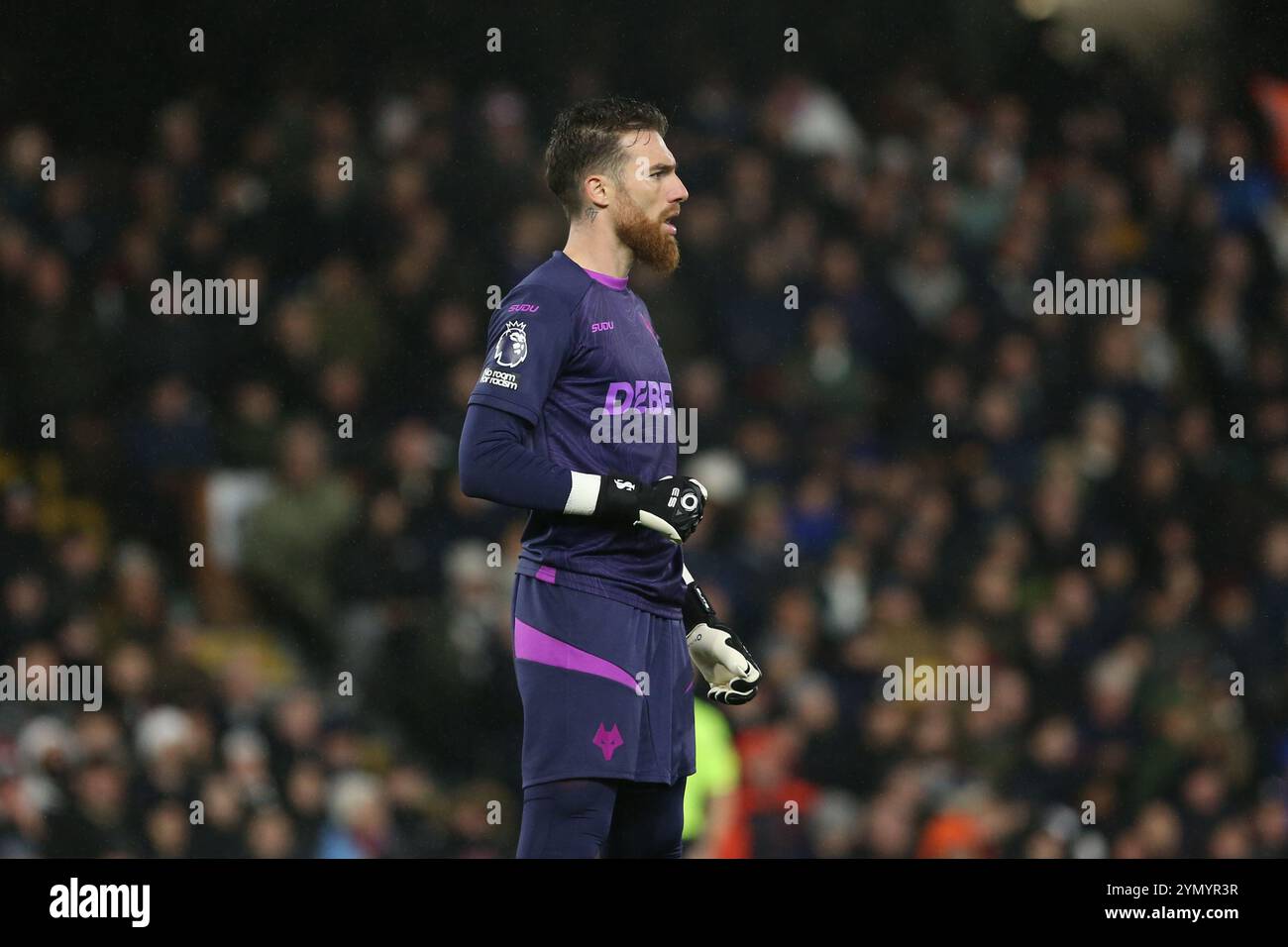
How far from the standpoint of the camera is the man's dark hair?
3859mm

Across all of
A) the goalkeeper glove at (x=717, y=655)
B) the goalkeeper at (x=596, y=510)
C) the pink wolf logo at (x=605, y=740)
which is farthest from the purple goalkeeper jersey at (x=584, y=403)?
the pink wolf logo at (x=605, y=740)

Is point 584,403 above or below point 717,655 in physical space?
above

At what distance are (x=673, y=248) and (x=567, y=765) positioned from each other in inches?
45.1

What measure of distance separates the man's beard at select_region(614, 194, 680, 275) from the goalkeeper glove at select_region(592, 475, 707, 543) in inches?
20.8

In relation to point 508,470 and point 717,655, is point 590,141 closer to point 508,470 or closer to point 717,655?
point 508,470

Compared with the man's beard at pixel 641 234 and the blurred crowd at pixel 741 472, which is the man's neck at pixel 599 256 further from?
the blurred crowd at pixel 741 472

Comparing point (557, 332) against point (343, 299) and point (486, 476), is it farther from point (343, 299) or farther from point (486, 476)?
point (343, 299)

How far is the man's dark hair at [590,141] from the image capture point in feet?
→ 12.7

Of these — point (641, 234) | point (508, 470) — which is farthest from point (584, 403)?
point (641, 234)

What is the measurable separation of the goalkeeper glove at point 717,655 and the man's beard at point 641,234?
0.74 m

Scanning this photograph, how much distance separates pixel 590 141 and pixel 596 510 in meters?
0.83

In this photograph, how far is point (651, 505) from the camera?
12.0 feet

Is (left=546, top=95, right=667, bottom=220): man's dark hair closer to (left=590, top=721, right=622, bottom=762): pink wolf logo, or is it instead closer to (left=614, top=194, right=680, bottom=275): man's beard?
(left=614, top=194, right=680, bottom=275): man's beard

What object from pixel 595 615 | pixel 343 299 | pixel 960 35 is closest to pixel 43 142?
pixel 343 299
